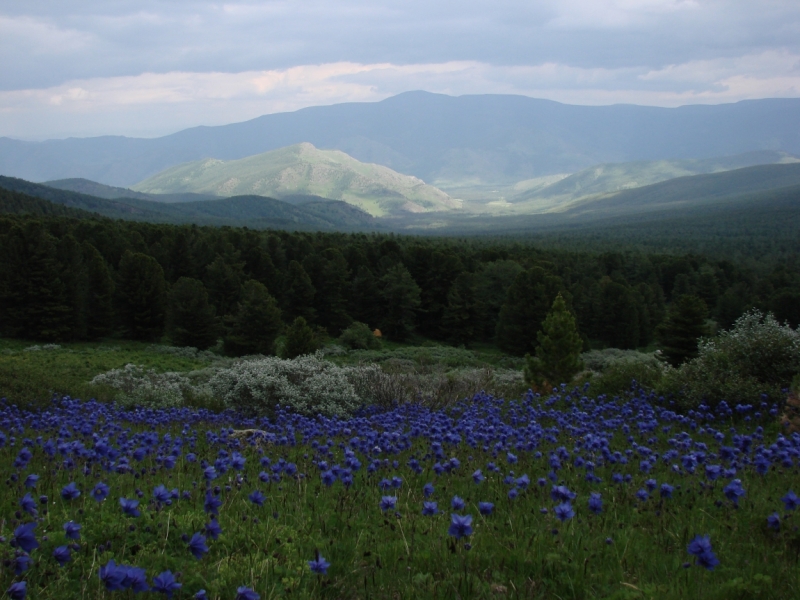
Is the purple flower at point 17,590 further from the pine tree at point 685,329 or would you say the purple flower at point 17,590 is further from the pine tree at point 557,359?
the pine tree at point 685,329

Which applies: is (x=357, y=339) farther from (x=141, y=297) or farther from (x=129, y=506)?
(x=129, y=506)

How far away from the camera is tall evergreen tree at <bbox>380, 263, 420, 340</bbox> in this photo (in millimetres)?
75750

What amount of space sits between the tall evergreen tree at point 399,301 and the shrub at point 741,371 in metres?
59.4

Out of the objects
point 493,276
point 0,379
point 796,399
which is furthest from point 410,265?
point 796,399

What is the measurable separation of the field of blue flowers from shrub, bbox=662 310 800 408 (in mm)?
3975

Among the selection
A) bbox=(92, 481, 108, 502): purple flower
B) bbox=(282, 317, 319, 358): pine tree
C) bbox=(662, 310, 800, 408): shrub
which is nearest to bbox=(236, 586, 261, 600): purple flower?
bbox=(92, 481, 108, 502): purple flower

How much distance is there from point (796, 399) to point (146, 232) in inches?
3408

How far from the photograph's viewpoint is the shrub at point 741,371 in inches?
499

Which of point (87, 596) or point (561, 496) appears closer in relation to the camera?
point (87, 596)

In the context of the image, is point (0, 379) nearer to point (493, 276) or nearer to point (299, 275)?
point (299, 275)

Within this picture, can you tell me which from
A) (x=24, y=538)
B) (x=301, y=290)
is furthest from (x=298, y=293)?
(x=24, y=538)

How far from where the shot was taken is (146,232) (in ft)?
284

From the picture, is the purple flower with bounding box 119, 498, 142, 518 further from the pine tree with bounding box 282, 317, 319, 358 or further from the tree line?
the tree line

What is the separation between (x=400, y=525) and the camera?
18.3ft
